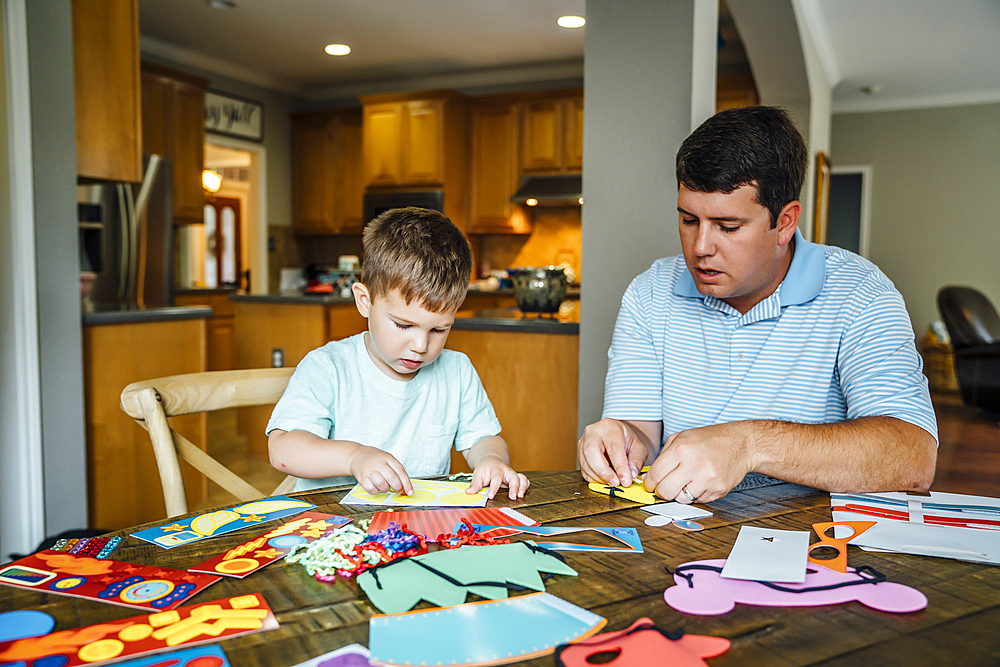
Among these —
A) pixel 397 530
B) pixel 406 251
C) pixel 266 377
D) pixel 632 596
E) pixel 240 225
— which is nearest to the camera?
pixel 632 596

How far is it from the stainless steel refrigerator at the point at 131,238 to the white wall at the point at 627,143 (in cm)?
319

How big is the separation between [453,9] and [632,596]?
173 inches

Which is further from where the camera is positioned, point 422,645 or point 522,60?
point 522,60

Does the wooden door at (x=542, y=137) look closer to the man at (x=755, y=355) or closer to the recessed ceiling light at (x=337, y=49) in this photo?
the recessed ceiling light at (x=337, y=49)

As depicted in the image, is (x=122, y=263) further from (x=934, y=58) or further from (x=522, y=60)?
(x=934, y=58)

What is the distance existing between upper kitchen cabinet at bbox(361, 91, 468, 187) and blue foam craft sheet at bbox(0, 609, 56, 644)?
5219 millimetres

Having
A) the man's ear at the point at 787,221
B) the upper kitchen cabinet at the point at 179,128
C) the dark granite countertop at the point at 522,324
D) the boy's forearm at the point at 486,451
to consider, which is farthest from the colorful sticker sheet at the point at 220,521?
the upper kitchen cabinet at the point at 179,128

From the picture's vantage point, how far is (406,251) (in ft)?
3.74

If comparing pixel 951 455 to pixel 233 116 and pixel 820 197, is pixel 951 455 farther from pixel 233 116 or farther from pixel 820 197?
pixel 233 116

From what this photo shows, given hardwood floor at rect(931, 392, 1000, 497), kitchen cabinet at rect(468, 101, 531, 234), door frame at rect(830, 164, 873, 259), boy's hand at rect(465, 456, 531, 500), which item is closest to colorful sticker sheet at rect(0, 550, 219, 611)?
boy's hand at rect(465, 456, 531, 500)

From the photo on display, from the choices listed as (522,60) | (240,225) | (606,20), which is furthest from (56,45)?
(240,225)

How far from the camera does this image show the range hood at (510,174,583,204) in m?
5.32

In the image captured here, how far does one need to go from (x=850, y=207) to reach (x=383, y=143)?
469 cm

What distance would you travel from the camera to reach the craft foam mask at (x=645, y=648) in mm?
538
